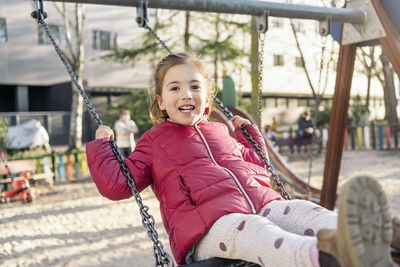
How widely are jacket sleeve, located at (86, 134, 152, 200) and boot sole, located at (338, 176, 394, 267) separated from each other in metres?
0.91

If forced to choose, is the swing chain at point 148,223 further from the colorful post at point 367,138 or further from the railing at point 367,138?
the colorful post at point 367,138

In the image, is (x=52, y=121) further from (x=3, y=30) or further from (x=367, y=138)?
(x=367, y=138)

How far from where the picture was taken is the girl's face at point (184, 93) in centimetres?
185

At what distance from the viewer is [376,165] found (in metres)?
9.02

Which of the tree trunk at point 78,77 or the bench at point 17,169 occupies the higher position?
the tree trunk at point 78,77

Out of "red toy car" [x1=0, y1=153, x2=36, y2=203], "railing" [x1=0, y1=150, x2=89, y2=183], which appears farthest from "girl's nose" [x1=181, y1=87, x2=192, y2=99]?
"railing" [x1=0, y1=150, x2=89, y2=183]

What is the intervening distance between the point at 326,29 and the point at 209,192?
1.59 metres

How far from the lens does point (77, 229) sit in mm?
4781

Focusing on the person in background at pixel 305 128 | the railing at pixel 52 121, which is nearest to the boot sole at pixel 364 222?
the person in background at pixel 305 128

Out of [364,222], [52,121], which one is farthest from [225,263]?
[52,121]

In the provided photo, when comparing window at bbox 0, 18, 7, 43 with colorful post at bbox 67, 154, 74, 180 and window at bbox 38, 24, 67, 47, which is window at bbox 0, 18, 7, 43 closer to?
window at bbox 38, 24, 67, 47

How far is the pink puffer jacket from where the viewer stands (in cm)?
161

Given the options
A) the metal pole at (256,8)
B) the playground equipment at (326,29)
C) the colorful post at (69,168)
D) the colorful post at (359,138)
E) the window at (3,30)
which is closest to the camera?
the playground equipment at (326,29)

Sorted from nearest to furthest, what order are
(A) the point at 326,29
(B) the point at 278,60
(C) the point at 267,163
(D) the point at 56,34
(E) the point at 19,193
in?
(C) the point at 267,163, (A) the point at 326,29, (E) the point at 19,193, (D) the point at 56,34, (B) the point at 278,60
